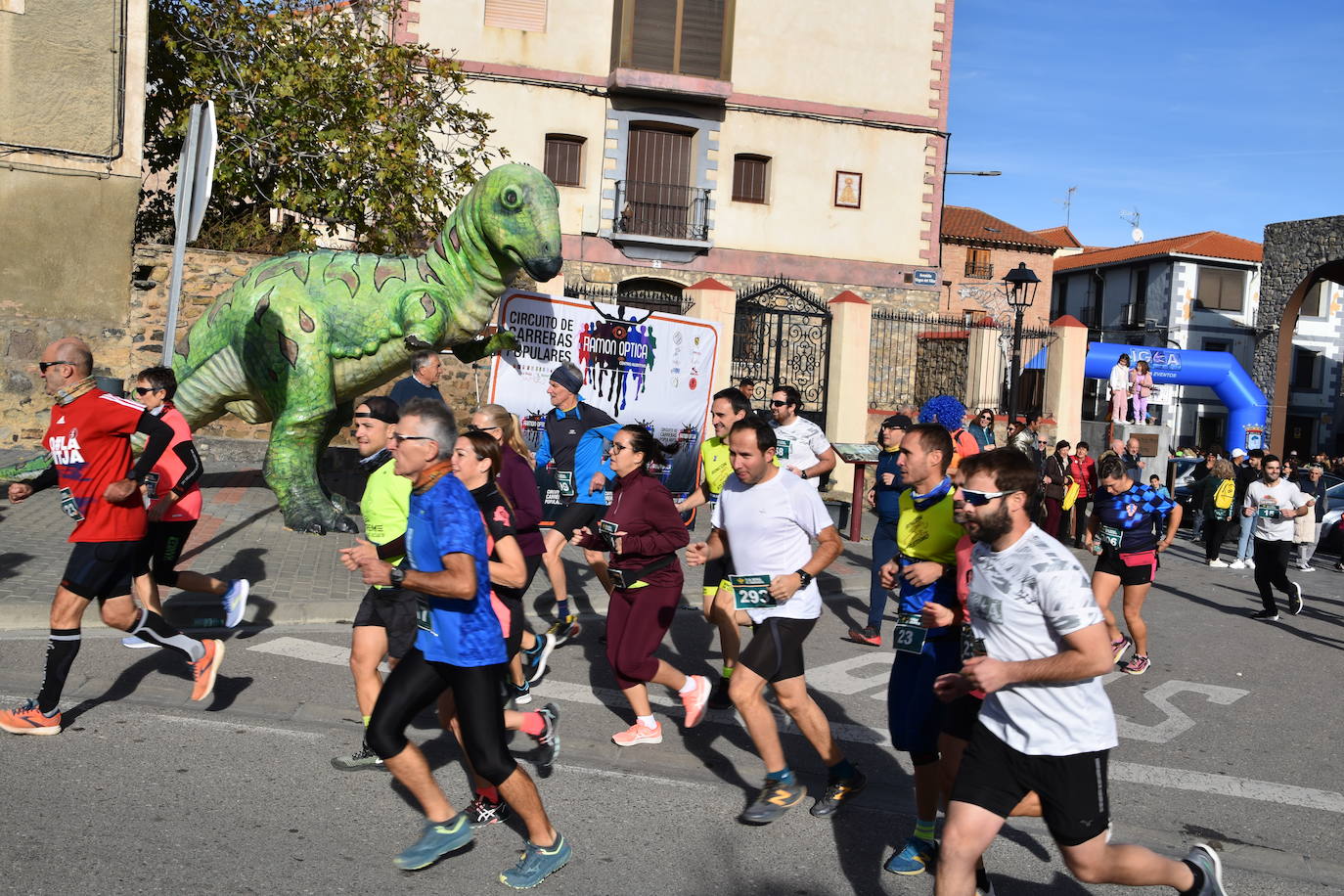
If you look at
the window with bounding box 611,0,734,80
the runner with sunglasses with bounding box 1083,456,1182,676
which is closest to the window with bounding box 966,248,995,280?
the window with bounding box 611,0,734,80

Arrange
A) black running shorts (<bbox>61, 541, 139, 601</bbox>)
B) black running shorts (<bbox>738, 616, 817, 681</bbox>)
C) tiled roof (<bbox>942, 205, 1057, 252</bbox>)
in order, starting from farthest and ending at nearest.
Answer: tiled roof (<bbox>942, 205, 1057, 252</bbox>), black running shorts (<bbox>61, 541, 139, 601</bbox>), black running shorts (<bbox>738, 616, 817, 681</bbox>)

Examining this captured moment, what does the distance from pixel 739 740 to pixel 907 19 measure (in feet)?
86.3

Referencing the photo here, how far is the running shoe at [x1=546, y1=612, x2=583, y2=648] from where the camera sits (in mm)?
8273

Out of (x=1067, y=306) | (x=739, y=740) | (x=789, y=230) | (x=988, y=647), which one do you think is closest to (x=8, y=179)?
(x=739, y=740)

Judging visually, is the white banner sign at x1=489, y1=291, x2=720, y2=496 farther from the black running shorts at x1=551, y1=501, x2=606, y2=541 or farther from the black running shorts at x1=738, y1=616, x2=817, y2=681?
the black running shorts at x1=738, y1=616, x2=817, y2=681

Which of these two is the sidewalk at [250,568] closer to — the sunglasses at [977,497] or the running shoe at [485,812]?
the running shoe at [485,812]

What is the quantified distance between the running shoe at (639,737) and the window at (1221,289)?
49.7m

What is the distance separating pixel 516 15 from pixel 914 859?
2554cm

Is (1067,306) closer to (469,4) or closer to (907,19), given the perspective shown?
(907,19)

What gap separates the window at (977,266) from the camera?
4884 cm

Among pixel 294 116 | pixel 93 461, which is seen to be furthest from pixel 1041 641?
pixel 294 116

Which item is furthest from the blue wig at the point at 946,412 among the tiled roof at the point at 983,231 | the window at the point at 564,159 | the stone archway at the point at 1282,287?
the tiled roof at the point at 983,231

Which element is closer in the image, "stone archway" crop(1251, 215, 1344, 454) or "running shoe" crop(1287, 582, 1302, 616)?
"running shoe" crop(1287, 582, 1302, 616)

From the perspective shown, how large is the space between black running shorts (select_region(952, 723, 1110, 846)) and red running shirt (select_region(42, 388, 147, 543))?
4.20 m
